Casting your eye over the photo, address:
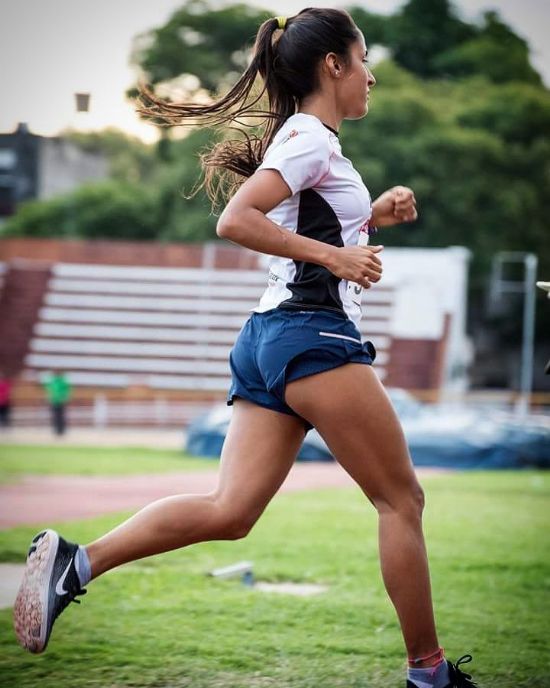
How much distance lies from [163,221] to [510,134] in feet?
47.9

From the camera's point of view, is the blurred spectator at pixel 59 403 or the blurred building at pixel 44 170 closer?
the blurred spectator at pixel 59 403

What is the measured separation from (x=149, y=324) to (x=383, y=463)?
32020 mm

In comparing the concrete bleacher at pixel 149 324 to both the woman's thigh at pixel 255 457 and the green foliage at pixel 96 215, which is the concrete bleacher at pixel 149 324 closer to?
the green foliage at pixel 96 215

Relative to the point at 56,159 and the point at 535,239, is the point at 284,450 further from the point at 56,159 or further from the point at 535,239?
the point at 56,159

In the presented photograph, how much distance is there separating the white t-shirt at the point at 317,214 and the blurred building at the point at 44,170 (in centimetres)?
4100

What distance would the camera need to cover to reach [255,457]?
319 cm

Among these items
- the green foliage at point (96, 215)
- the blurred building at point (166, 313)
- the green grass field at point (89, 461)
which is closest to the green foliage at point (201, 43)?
the green foliage at point (96, 215)

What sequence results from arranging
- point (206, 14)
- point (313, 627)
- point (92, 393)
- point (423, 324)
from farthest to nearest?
point (206, 14)
point (423, 324)
point (92, 393)
point (313, 627)

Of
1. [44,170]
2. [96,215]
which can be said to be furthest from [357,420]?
[44,170]

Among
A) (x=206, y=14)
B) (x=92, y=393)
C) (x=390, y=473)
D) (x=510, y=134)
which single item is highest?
(x=206, y=14)

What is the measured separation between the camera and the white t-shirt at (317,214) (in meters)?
3.11

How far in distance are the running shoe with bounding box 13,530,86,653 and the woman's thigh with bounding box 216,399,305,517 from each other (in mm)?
480

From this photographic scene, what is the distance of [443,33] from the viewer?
53094 mm

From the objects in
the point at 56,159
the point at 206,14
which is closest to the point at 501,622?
the point at 206,14
